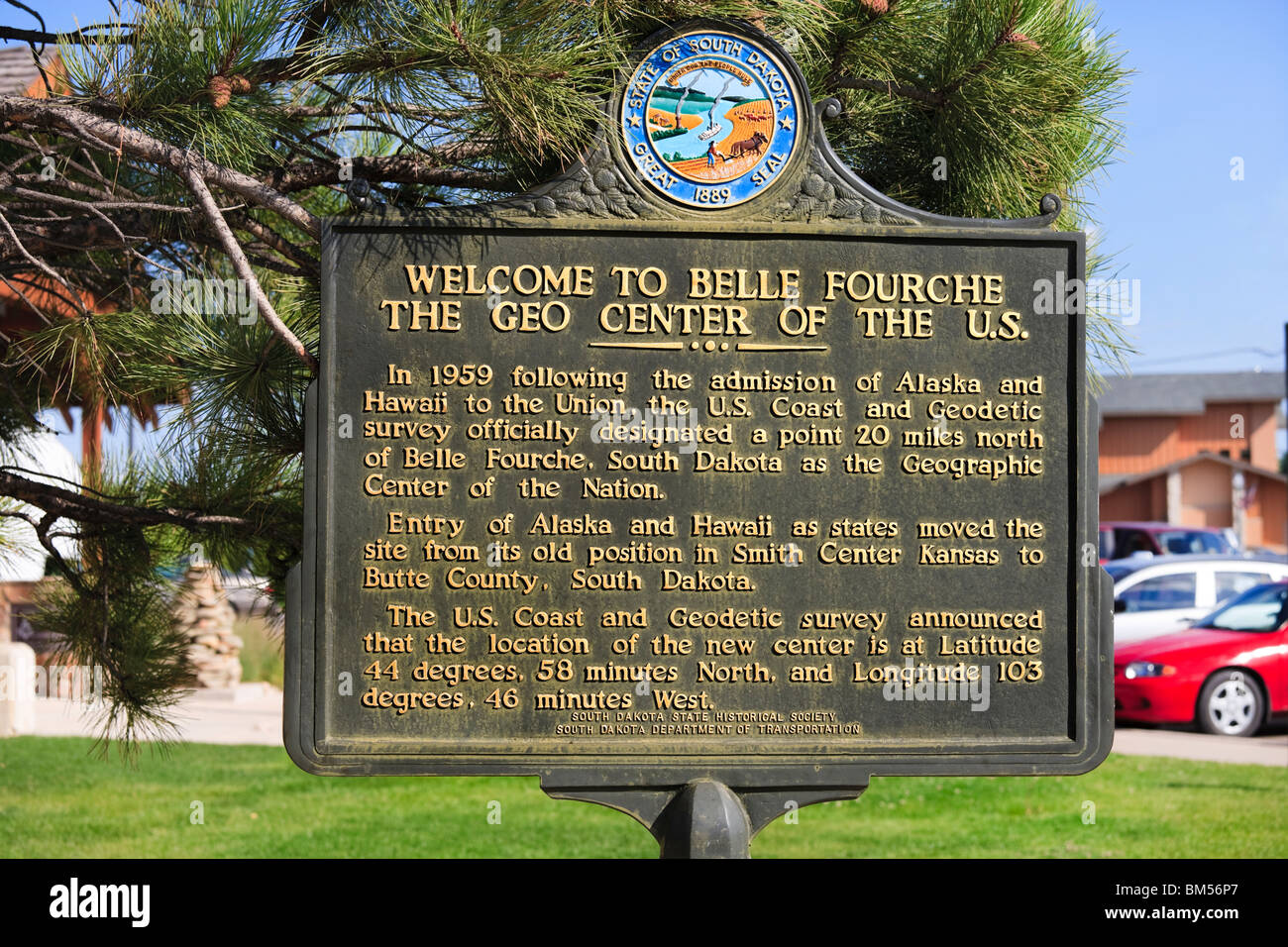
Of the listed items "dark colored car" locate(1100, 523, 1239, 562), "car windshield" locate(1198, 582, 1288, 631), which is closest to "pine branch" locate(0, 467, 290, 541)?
"car windshield" locate(1198, 582, 1288, 631)

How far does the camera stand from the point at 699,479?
368 cm

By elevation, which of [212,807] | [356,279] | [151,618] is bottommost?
[212,807]

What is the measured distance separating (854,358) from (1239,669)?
8749 millimetres

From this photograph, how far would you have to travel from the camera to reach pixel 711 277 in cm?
372

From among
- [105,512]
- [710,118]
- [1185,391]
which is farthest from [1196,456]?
[105,512]

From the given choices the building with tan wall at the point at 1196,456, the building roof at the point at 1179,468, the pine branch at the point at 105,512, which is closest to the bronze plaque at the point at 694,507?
the pine branch at the point at 105,512

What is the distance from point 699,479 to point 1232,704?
30.0ft

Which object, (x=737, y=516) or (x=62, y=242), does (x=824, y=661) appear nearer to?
(x=737, y=516)

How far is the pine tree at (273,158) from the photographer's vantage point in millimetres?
3619

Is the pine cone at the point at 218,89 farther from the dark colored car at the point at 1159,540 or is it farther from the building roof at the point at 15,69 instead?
the dark colored car at the point at 1159,540

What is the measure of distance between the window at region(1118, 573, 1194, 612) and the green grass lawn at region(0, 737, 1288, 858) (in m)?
3.98

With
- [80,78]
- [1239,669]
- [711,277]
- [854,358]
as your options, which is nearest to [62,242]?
[80,78]

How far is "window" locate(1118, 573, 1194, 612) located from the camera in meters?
12.9

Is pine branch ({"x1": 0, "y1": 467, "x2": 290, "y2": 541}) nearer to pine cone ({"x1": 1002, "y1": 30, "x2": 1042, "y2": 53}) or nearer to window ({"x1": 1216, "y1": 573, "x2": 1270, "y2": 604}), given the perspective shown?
pine cone ({"x1": 1002, "y1": 30, "x2": 1042, "y2": 53})
